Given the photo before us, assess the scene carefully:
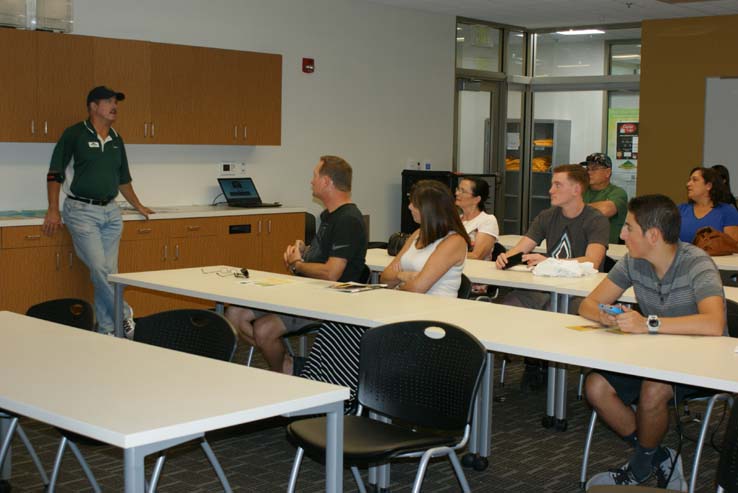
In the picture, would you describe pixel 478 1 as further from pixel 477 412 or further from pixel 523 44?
pixel 477 412

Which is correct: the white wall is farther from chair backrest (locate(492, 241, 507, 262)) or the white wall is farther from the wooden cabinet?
chair backrest (locate(492, 241, 507, 262))

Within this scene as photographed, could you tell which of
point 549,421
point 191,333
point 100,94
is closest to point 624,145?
point 100,94

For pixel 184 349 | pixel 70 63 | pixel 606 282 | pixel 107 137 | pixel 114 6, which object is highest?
pixel 114 6

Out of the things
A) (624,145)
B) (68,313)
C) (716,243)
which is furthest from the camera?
(624,145)

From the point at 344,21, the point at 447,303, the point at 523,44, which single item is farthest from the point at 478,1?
the point at 447,303

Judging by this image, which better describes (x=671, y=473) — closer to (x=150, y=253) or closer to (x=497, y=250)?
(x=497, y=250)

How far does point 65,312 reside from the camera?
4.47m

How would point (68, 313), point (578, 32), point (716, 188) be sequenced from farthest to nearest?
1. point (578, 32)
2. point (716, 188)
3. point (68, 313)

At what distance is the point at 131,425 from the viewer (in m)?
2.51

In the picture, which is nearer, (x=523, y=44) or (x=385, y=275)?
(x=385, y=275)

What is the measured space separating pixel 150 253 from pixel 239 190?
1.37m

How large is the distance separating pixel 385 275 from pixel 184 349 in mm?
1750

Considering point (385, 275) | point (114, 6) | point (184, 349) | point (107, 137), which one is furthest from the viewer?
point (114, 6)

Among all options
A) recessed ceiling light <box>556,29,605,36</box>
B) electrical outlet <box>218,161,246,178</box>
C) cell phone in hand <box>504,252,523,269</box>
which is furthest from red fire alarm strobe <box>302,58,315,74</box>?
cell phone in hand <box>504,252,523,269</box>
